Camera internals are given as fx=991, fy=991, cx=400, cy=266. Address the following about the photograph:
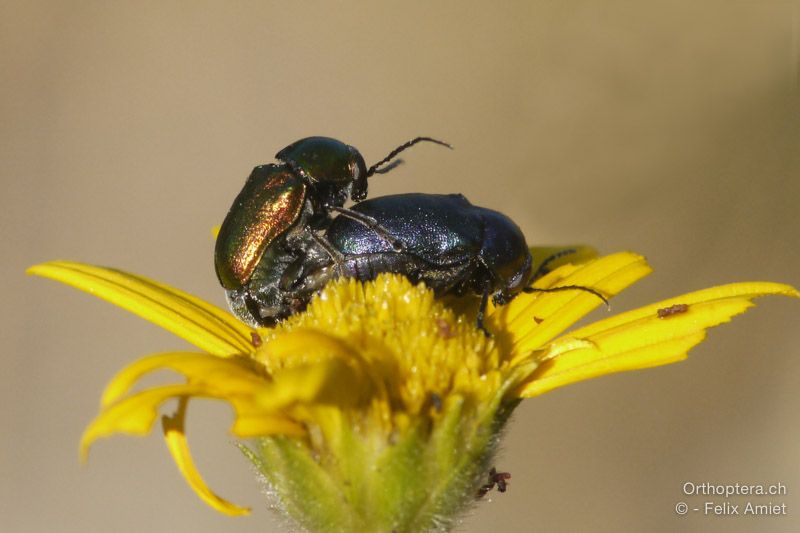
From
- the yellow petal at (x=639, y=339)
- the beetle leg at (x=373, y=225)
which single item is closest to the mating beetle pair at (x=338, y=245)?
the beetle leg at (x=373, y=225)

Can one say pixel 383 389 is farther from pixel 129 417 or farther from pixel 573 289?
pixel 573 289

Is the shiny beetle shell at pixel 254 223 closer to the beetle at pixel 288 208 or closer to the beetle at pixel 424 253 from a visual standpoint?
the beetle at pixel 288 208

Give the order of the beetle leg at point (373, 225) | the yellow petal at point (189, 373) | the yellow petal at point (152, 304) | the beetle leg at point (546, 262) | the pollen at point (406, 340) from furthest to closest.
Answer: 1. the beetle leg at point (546, 262)
2. the yellow petal at point (152, 304)
3. the beetle leg at point (373, 225)
4. the pollen at point (406, 340)
5. the yellow petal at point (189, 373)

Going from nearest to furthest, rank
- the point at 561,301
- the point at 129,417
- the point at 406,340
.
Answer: the point at 129,417
the point at 406,340
the point at 561,301

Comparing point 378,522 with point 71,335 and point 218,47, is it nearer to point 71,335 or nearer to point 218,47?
point 71,335

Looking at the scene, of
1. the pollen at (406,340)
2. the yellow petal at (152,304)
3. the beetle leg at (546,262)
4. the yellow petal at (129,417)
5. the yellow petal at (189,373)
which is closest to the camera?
the yellow petal at (129,417)

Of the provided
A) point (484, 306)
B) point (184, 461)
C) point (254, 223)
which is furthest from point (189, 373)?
point (484, 306)

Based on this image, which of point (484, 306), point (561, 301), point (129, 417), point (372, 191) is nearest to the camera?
point (129, 417)
